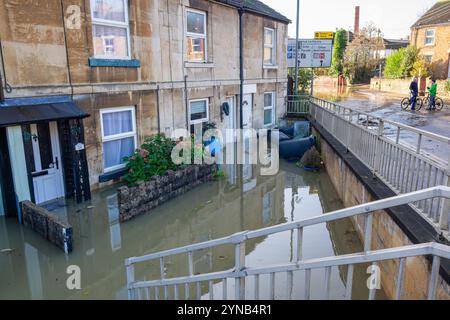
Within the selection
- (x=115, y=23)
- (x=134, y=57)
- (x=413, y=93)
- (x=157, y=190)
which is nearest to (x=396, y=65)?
(x=413, y=93)

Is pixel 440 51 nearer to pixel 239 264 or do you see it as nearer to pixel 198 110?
pixel 198 110

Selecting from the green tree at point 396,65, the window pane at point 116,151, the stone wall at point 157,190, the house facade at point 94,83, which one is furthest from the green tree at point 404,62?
the window pane at point 116,151

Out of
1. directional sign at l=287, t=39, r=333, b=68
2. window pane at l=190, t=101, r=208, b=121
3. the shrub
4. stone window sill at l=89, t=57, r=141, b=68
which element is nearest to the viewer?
stone window sill at l=89, t=57, r=141, b=68

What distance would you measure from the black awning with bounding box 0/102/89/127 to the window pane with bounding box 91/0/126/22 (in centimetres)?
237

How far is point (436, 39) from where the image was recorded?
110 ft

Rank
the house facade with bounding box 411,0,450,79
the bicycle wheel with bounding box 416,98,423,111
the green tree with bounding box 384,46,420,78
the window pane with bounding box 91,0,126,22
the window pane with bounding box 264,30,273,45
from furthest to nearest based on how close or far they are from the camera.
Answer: the green tree with bounding box 384,46,420,78 → the house facade with bounding box 411,0,450,79 → the bicycle wheel with bounding box 416,98,423,111 → the window pane with bounding box 264,30,273,45 → the window pane with bounding box 91,0,126,22

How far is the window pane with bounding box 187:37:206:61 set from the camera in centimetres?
1142

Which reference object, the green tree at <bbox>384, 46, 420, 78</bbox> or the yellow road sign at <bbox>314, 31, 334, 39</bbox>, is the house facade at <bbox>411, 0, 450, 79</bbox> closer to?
the green tree at <bbox>384, 46, 420, 78</bbox>

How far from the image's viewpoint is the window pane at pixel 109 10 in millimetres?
8185

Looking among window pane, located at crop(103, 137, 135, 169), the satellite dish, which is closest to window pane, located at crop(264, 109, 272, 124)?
the satellite dish
